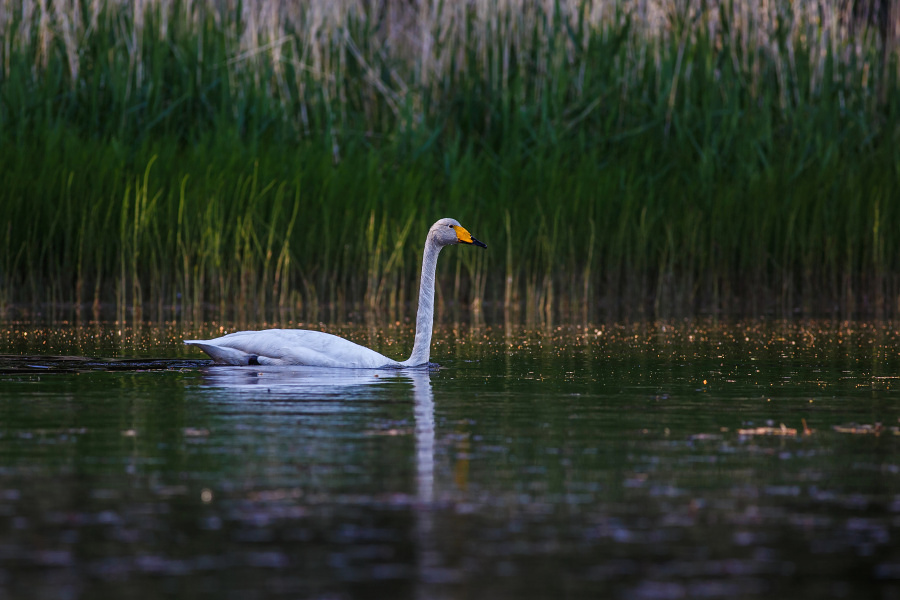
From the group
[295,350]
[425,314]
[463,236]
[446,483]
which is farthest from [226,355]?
[446,483]

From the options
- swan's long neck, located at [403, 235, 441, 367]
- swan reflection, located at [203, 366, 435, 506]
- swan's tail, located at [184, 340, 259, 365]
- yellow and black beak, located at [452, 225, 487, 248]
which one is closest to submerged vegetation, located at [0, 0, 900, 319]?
swan's long neck, located at [403, 235, 441, 367]

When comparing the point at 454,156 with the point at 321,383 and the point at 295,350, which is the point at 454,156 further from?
the point at 321,383

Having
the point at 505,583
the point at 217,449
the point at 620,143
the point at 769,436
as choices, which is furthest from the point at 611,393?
the point at 620,143

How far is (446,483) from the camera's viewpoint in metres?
5.86

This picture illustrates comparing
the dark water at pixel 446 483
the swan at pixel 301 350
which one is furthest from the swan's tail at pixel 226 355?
the dark water at pixel 446 483

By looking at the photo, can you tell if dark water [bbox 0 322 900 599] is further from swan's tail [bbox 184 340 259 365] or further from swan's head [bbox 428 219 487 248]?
swan's head [bbox 428 219 487 248]

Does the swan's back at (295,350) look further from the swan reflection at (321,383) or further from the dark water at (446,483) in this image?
the dark water at (446,483)

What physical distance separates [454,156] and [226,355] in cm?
793

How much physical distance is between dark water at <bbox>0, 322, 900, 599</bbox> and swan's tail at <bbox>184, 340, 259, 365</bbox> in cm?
24

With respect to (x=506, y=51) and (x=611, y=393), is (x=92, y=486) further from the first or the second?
(x=506, y=51)

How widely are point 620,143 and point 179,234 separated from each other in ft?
20.5

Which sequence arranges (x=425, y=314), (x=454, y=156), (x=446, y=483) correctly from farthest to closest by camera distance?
1. (x=454, y=156)
2. (x=425, y=314)
3. (x=446, y=483)

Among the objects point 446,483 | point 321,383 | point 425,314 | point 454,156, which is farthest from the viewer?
point 454,156

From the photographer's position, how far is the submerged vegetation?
16.4 m
